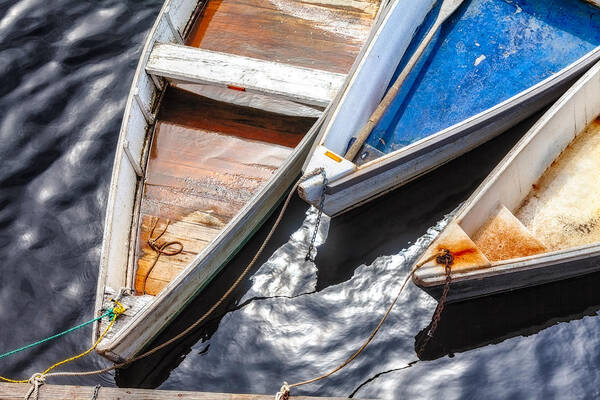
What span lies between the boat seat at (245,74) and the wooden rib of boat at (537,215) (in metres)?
2.42

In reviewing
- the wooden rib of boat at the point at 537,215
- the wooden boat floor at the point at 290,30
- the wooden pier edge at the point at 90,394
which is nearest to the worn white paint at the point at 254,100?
the wooden boat floor at the point at 290,30

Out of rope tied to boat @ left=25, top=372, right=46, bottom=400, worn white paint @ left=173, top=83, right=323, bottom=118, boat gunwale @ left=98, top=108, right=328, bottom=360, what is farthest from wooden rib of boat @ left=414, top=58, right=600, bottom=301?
rope tied to boat @ left=25, top=372, right=46, bottom=400

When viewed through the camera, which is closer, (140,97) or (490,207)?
(490,207)

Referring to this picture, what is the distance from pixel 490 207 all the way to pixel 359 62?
251 cm

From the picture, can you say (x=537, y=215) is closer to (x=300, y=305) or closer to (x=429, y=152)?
(x=429, y=152)

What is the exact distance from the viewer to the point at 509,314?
7441 mm

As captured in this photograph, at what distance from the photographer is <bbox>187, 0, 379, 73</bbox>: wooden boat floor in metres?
8.66

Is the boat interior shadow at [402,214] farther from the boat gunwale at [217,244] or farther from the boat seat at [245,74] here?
the boat seat at [245,74]

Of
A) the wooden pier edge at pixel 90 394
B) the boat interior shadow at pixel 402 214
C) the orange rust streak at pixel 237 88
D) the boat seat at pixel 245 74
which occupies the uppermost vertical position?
the boat seat at pixel 245 74

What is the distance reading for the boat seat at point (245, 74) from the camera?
7746mm

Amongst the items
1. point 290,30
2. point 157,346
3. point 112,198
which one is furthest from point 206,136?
point 157,346

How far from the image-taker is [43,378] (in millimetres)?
5629

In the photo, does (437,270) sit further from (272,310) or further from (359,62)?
(359,62)

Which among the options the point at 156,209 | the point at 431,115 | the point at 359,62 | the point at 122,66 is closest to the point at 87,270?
the point at 156,209
